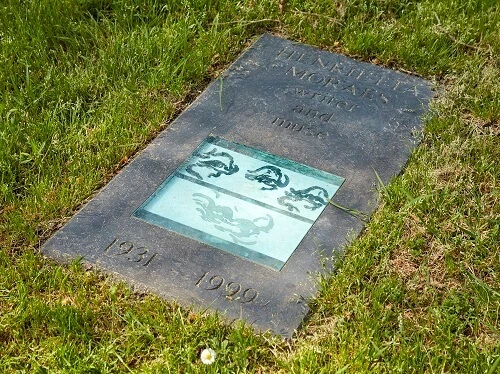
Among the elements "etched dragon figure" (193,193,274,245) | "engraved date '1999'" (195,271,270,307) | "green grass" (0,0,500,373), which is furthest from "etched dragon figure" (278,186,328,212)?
"engraved date '1999'" (195,271,270,307)

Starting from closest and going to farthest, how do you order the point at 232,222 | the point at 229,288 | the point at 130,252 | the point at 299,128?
the point at 229,288 < the point at 130,252 < the point at 232,222 < the point at 299,128

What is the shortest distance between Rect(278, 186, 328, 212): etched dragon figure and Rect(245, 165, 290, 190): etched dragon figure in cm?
6

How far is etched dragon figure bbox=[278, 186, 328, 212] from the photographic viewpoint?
302 cm

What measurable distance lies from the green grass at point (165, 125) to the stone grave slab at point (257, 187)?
8 centimetres

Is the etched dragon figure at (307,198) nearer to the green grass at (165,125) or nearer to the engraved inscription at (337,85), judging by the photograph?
the green grass at (165,125)

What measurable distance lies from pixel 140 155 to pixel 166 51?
2.60 ft

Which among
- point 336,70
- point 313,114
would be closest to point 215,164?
point 313,114

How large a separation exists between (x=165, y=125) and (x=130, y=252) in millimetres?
836

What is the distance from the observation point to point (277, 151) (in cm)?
328

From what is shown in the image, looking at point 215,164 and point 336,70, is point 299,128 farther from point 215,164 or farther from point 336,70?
point 336,70

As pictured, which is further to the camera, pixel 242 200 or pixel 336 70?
pixel 336 70

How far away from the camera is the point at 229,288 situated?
2.65m

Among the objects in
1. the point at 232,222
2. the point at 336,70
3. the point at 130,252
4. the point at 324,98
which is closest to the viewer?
the point at 130,252

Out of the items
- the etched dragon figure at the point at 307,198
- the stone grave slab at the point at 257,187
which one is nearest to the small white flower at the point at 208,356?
the stone grave slab at the point at 257,187
